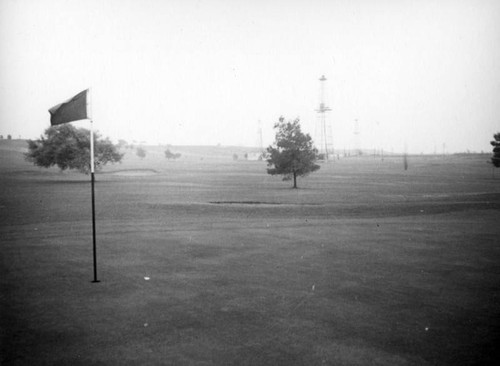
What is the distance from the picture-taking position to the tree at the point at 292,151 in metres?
42.4

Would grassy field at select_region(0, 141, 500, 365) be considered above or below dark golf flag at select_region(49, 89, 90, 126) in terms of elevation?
below

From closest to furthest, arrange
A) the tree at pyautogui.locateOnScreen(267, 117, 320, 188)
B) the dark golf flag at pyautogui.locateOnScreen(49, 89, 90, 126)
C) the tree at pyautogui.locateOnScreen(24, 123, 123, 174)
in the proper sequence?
the dark golf flag at pyautogui.locateOnScreen(49, 89, 90, 126), the tree at pyautogui.locateOnScreen(267, 117, 320, 188), the tree at pyautogui.locateOnScreen(24, 123, 123, 174)

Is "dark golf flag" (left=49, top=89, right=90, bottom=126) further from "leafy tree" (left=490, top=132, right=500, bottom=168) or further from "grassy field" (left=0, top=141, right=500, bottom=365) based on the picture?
"leafy tree" (left=490, top=132, right=500, bottom=168)

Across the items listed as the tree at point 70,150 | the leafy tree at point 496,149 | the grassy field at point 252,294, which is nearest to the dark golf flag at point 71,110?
the grassy field at point 252,294

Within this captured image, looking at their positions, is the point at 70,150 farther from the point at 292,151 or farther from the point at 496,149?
the point at 496,149

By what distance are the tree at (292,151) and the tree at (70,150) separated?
25.4 metres

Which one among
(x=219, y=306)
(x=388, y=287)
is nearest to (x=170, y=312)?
(x=219, y=306)

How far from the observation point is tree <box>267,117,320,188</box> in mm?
42438

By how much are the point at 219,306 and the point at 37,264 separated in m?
6.03

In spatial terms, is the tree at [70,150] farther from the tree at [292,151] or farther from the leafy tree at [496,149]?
the leafy tree at [496,149]

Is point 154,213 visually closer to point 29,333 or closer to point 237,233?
point 237,233

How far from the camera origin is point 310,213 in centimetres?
2331

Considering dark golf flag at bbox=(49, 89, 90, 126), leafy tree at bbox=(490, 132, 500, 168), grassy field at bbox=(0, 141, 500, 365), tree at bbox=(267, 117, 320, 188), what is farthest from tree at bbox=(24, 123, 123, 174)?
leafy tree at bbox=(490, 132, 500, 168)

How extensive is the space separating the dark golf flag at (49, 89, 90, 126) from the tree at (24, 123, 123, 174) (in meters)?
46.7
